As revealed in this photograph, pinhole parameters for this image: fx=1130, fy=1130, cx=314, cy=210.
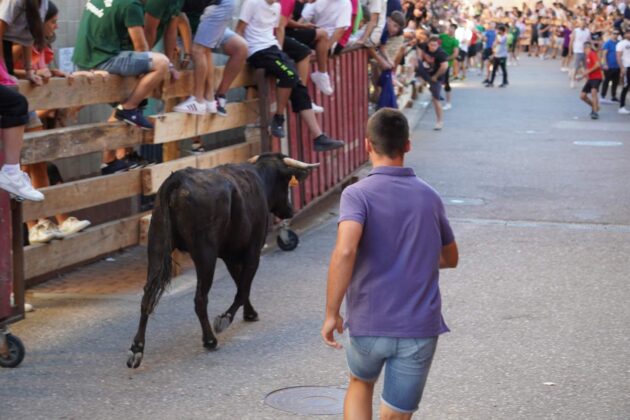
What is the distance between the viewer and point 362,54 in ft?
50.2

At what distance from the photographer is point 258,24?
1155 centimetres

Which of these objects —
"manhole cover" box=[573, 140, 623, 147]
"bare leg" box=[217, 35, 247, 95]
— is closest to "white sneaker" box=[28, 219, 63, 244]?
"bare leg" box=[217, 35, 247, 95]

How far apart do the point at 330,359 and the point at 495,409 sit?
1358mm

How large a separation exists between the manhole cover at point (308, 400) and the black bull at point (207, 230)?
3.39 ft

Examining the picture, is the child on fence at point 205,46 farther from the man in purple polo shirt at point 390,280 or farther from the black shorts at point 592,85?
the black shorts at point 592,85

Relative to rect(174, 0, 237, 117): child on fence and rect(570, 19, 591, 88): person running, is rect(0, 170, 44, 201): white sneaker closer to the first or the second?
rect(174, 0, 237, 117): child on fence

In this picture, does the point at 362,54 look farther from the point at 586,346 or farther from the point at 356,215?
the point at 356,215

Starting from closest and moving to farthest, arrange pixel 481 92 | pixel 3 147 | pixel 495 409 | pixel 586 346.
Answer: pixel 495 409
pixel 3 147
pixel 586 346
pixel 481 92

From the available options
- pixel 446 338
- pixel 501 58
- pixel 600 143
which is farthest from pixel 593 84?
pixel 446 338

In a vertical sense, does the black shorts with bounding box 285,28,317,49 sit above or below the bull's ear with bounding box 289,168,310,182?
above

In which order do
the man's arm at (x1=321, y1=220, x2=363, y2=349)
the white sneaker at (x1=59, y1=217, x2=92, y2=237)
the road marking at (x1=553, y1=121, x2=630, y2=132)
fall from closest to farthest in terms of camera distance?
the man's arm at (x1=321, y1=220, x2=363, y2=349)
the white sneaker at (x1=59, y1=217, x2=92, y2=237)
the road marking at (x1=553, y1=121, x2=630, y2=132)

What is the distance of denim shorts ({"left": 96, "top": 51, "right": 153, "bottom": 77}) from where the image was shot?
938cm

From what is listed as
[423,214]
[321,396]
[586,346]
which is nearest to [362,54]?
[586,346]

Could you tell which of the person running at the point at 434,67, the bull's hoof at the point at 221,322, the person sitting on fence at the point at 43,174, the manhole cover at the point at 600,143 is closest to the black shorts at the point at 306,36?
the person sitting on fence at the point at 43,174
